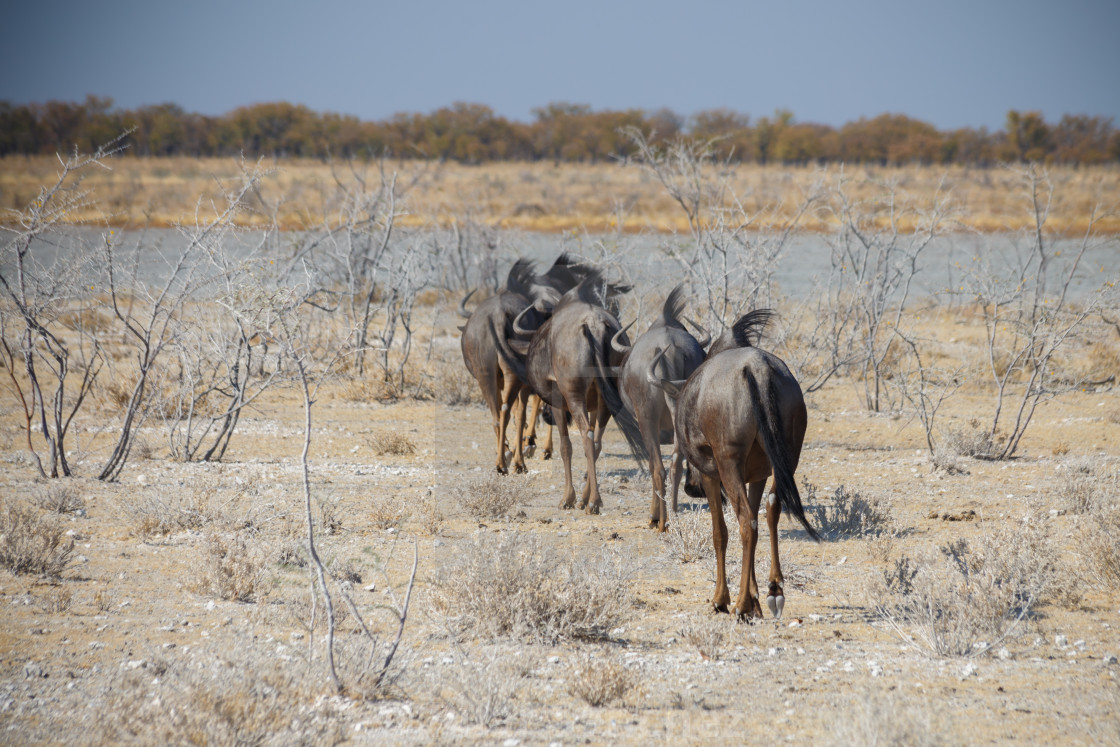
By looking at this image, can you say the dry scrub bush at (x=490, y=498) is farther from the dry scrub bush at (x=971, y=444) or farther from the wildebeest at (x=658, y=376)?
the dry scrub bush at (x=971, y=444)

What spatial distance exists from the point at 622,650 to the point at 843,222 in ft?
24.8

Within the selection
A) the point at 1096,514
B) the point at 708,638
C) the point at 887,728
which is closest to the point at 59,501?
the point at 708,638

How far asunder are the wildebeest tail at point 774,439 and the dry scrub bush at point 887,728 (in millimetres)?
1292

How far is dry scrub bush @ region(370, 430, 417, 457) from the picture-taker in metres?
9.26

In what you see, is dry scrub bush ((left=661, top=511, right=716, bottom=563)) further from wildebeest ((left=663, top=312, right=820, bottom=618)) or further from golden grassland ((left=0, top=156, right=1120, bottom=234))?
golden grassland ((left=0, top=156, right=1120, bottom=234))

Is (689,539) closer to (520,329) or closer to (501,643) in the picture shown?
(501,643)

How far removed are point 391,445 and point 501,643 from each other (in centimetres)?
479

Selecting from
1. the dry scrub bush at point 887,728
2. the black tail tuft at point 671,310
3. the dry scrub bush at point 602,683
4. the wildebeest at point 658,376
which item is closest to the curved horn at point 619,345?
the wildebeest at point 658,376

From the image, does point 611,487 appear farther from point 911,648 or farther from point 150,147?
point 150,147

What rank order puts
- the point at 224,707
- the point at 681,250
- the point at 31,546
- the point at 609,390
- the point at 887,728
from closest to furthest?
the point at 887,728, the point at 224,707, the point at 31,546, the point at 609,390, the point at 681,250

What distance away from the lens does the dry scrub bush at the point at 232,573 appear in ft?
17.3

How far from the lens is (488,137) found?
71188 millimetres

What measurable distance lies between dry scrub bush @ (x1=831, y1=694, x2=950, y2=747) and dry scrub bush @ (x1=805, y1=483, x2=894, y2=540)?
3.24 metres

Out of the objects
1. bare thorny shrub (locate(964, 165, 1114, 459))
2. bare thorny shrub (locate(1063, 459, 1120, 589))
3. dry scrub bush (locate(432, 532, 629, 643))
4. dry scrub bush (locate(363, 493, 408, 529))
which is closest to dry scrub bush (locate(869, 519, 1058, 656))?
bare thorny shrub (locate(1063, 459, 1120, 589))
